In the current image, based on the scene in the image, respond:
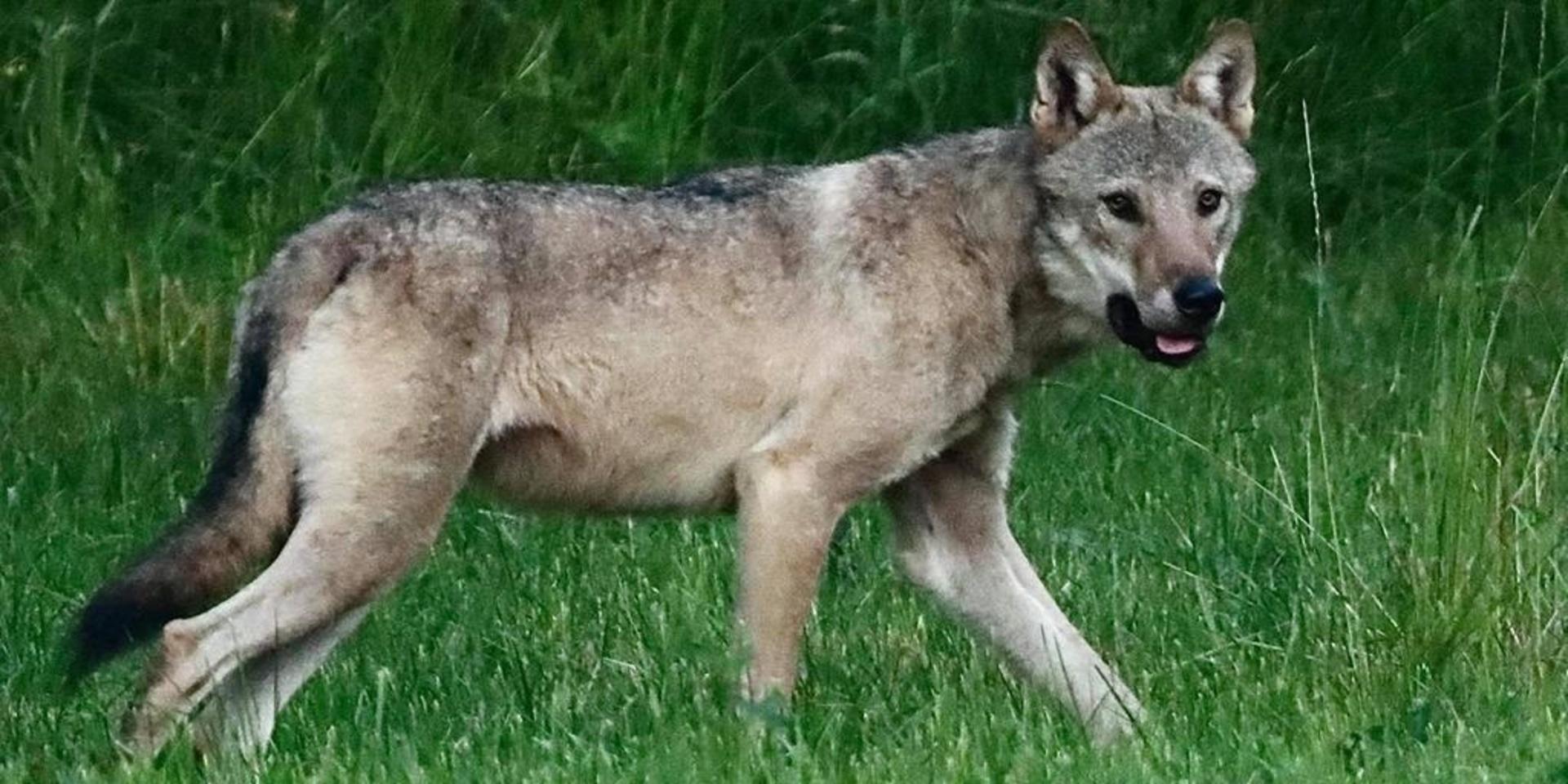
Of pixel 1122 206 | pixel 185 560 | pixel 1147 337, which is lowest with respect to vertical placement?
pixel 185 560

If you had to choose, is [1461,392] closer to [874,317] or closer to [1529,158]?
[874,317]

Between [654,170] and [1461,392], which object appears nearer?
[1461,392]

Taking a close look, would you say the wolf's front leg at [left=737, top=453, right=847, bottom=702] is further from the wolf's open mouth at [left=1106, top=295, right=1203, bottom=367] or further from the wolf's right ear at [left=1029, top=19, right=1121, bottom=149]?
the wolf's right ear at [left=1029, top=19, right=1121, bottom=149]

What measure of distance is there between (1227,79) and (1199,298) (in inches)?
32.5

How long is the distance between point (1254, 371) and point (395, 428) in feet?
14.7

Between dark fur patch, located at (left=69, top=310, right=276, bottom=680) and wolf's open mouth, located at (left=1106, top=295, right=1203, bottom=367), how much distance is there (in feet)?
5.90

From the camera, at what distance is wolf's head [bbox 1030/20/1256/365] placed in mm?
6285

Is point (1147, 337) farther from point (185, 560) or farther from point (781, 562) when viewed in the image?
point (185, 560)

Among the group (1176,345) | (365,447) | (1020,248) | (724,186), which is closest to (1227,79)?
(1020,248)

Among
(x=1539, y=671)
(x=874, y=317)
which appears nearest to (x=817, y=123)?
(x=874, y=317)

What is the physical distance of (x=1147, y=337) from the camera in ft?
20.9

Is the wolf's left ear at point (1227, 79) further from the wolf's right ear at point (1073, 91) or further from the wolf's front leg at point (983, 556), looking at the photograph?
the wolf's front leg at point (983, 556)

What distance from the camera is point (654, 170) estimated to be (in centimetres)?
1084

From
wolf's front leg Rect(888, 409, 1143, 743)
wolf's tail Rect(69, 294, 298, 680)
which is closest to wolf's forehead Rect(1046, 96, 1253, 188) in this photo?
wolf's front leg Rect(888, 409, 1143, 743)
